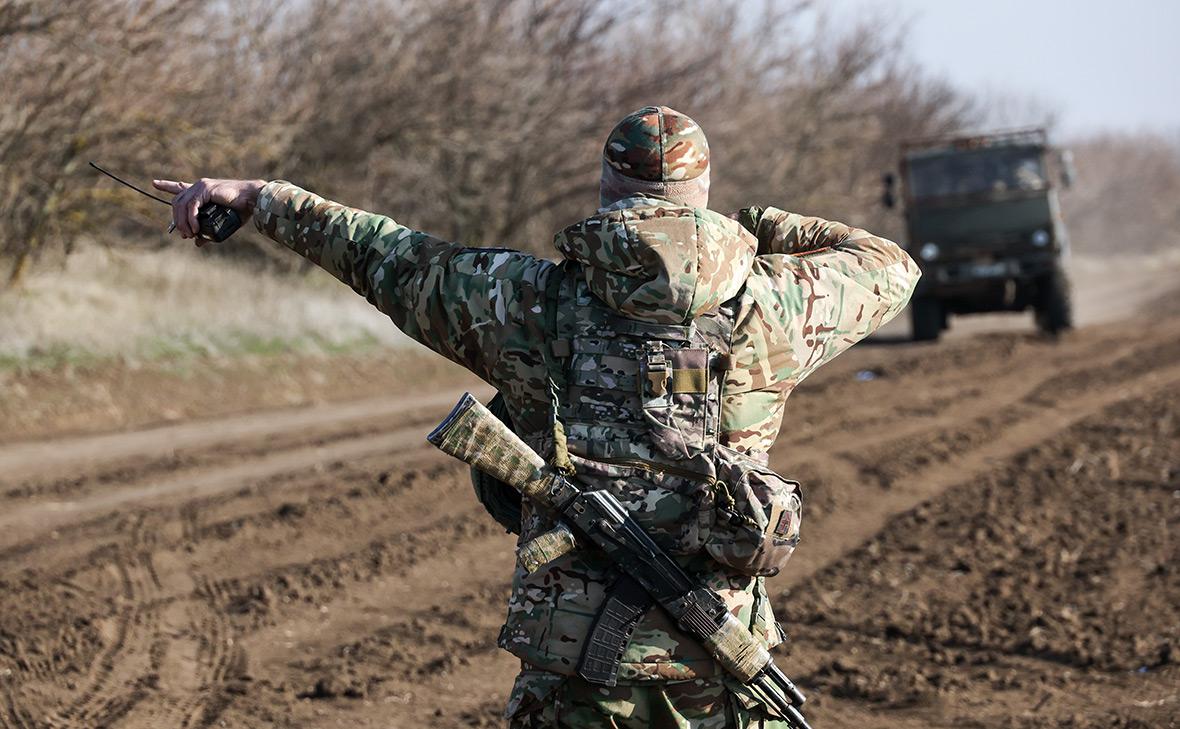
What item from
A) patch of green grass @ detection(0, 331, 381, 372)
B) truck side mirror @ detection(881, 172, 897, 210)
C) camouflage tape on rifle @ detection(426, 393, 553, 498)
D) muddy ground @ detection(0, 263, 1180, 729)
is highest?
truck side mirror @ detection(881, 172, 897, 210)

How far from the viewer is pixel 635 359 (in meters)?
2.63

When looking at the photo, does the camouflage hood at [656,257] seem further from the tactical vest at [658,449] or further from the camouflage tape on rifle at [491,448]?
the camouflage tape on rifle at [491,448]

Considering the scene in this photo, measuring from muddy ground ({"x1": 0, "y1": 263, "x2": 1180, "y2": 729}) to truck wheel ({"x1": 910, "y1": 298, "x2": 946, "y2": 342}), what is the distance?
6.80 meters

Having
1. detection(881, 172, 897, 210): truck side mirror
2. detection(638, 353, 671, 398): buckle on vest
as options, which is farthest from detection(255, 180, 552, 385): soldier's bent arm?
detection(881, 172, 897, 210): truck side mirror

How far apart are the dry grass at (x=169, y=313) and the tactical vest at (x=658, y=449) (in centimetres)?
1020

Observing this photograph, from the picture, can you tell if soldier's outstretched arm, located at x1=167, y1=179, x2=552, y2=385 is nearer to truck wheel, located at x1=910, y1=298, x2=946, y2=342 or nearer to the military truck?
the military truck

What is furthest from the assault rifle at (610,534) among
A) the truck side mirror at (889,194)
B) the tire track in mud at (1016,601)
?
the truck side mirror at (889,194)

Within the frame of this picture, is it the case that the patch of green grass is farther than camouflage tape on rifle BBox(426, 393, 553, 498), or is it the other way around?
the patch of green grass

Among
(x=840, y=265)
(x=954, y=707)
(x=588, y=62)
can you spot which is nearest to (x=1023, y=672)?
(x=954, y=707)

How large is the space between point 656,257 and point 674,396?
0.88ft

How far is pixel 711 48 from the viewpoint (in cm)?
2286

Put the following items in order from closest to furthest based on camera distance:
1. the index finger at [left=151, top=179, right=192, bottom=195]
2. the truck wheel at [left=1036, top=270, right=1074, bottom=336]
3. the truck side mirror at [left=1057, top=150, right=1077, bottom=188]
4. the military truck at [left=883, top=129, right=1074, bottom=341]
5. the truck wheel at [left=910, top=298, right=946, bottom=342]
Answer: the index finger at [left=151, top=179, right=192, bottom=195] < the truck side mirror at [left=1057, top=150, right=1077, bottom=188] < the military truck at [left=883, top=129, right=1074, bottom=341] < the truck wheel at [left=1036, top=270, right=1074, bottom=336] < the truck wheel at [left=910, top=298, right=946, bottom=342]

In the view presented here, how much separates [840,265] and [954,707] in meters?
2.91

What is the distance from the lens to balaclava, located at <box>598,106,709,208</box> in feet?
8.52
